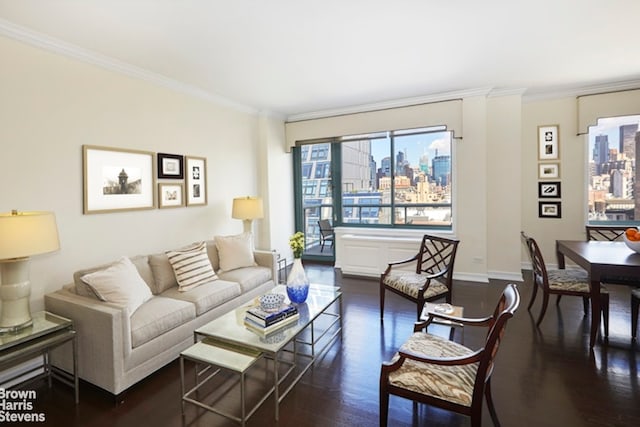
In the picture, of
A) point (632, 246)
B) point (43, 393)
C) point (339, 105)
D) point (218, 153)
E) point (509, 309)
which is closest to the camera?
point (509, 309)

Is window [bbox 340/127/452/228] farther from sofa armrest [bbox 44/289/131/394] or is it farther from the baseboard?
the baseboard

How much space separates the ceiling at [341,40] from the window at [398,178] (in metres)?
1.11

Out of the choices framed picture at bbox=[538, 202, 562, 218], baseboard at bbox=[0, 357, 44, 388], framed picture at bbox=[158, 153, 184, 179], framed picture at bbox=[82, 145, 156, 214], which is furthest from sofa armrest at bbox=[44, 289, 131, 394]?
framed picture at bbox=[538, 202, 562, 218]

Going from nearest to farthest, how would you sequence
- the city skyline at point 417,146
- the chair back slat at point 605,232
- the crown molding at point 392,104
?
the chair back slat at point 605,232 → the crown molding at point 392,104 → the city skyline at point 417,146

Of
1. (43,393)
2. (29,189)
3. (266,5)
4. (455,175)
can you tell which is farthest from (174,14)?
(455,175)

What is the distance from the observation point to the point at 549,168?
4.79 m

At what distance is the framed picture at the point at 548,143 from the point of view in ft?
15.5

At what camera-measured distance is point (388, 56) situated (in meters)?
3.17

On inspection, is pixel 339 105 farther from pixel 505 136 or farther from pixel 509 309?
pixel 509 309

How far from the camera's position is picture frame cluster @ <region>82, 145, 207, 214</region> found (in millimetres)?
2938

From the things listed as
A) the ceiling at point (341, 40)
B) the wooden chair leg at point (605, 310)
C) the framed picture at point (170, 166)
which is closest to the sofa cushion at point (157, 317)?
the framed picture at point (170, 166)

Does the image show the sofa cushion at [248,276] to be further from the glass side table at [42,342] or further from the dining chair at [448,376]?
the dining chair at [448,376]

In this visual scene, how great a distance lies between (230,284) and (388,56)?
2.94m

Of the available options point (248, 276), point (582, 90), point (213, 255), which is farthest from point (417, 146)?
point (213, 255)
